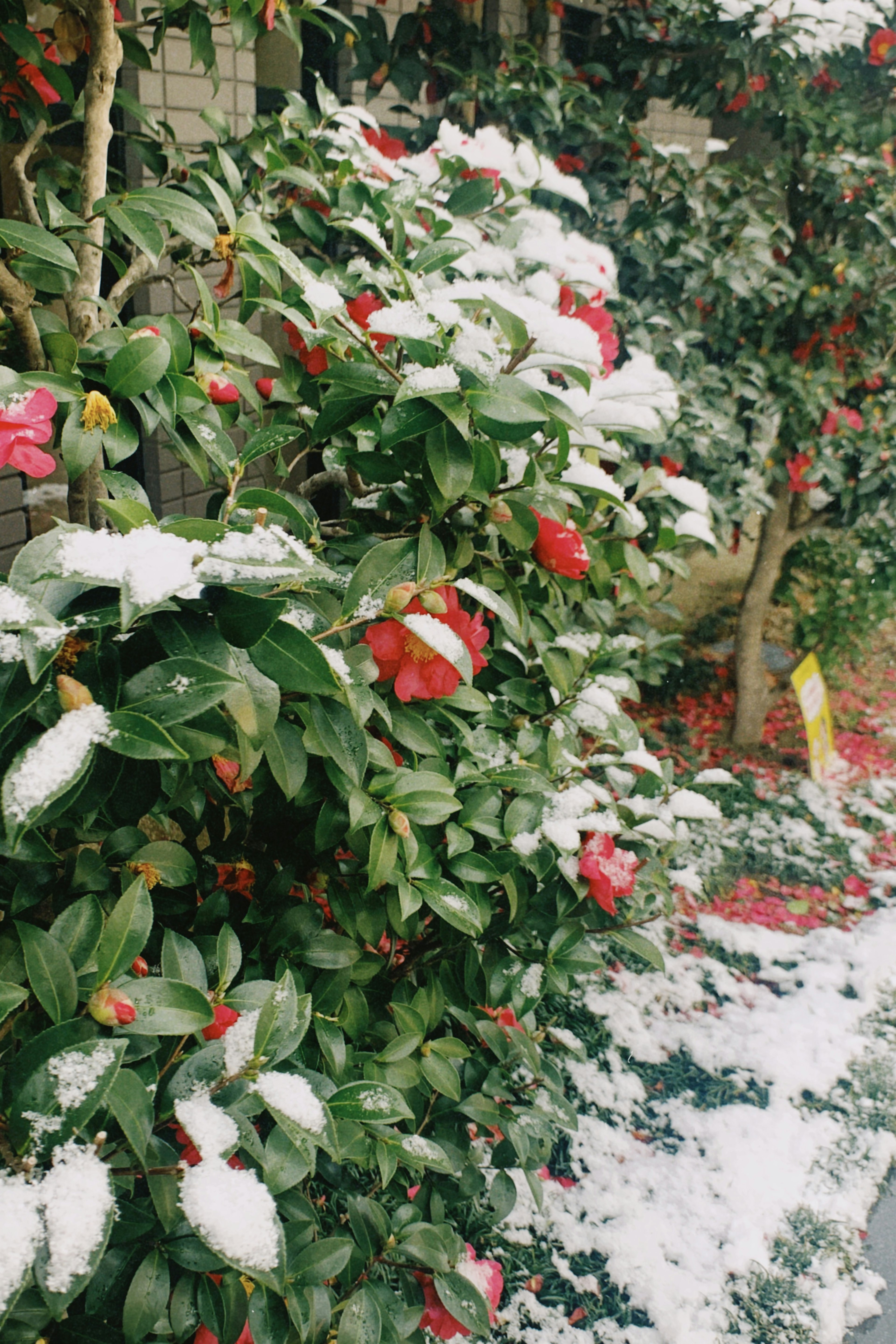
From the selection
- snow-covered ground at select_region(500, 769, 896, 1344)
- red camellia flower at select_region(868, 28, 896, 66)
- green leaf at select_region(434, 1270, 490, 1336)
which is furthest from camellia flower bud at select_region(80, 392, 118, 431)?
red camellia flower at select_region(868, 28, 896, 66)

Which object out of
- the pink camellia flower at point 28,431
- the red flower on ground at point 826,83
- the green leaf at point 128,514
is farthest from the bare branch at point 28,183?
the red flower on ground at point 826,83

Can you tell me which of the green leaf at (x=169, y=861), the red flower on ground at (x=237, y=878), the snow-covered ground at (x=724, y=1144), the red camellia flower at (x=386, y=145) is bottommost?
the snow-covered ground at (x=724, y=1144)

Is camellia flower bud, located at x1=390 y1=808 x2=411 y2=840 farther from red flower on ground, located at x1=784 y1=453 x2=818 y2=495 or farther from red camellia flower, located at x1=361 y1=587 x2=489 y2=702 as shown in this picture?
red flower on ground, located at x1=784 y1=453 x2=818 y2=495

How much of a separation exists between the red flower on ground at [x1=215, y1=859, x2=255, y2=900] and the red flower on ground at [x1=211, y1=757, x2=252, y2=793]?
5.4 inches

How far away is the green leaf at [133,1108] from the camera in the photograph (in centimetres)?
64

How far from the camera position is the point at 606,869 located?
1.18 metres

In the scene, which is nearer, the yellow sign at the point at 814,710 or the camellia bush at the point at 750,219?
the camellia bush at the point at 750,219

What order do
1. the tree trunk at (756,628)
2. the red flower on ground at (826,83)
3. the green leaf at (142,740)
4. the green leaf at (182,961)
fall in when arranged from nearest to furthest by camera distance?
the green leaf at (142,740)
the green leaf at (182,961)
the red flower on ground at (826,83)
the tree trunk at (756,628)

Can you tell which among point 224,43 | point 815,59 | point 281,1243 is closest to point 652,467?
point 281,1243

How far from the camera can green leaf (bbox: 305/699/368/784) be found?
2.79 feet

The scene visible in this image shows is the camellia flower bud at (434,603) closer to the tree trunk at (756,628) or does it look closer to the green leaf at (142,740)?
the green leaf at (142,740)

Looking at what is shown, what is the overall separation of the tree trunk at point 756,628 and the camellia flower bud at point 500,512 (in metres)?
2.50

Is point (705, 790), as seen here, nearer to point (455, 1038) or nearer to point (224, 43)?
point (455, 1038)

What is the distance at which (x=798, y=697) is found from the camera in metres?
3.04
